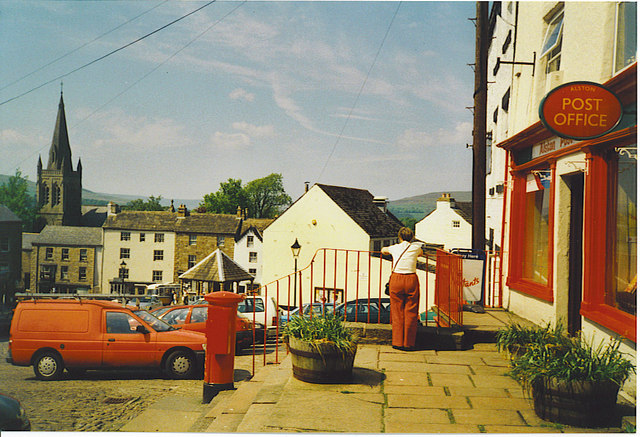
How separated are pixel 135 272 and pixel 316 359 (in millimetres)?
37356

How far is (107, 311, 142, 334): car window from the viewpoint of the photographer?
9.07 metres

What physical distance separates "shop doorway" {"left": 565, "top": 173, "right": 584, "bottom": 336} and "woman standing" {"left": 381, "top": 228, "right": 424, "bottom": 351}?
7.36ft

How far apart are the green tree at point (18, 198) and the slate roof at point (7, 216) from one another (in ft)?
0.27

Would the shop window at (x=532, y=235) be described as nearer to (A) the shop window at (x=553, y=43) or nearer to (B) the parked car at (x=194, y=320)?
(A) the shop window at (x=553, y=43)

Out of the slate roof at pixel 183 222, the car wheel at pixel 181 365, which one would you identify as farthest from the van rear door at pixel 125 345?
the slate roof at pixel 183 222

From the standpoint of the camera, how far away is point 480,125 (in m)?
10.0

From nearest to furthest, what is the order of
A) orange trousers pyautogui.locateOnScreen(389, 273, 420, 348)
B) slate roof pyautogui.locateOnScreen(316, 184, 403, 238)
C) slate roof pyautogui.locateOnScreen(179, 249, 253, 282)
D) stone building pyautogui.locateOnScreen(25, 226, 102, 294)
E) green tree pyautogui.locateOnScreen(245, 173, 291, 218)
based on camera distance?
orange trousers pyautogui.locateOnScreen(389, 273, 420, 348) < slate roof pyautogui.locateOnScreen(179, 249, 253, 282) < stone building pyautogui.locateOnScreen(25, 226, 102, 294) < slate roof pyautogui.locateOnScreen(316, 184, 403, 238) < green tree pyautogui.locateOnScreen(245, 173, 291, 218)

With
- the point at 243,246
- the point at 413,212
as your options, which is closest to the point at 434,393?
the point at 413,212

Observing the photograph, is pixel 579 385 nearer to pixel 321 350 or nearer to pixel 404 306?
pixel 321 350

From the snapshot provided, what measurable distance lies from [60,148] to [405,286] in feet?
31.2

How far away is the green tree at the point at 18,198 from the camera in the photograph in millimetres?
7177

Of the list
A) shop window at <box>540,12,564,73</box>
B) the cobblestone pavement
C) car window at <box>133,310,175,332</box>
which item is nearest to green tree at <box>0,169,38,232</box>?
the cobblestone pavement

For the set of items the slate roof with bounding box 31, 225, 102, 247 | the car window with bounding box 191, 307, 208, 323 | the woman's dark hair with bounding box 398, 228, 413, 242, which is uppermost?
the woman's dark hair with bounding box 398, 228, 413, 242

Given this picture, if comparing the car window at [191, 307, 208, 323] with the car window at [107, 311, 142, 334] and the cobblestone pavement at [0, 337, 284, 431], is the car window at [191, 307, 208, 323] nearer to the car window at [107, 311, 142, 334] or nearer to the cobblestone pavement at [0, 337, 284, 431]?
the cobblestone pavement at [0, 337, 284, 431]
